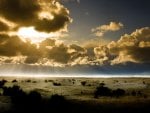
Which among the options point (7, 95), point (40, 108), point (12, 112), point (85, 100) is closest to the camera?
point (12, 112)

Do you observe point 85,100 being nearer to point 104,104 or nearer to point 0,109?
point 104,104

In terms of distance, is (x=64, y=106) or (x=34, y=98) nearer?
(x=64, y=106)

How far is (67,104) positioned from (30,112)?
8.89 metres

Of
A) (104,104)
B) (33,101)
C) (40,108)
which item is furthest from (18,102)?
(104,104)

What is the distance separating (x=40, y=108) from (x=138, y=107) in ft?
52.2

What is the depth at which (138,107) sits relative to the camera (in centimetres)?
5384

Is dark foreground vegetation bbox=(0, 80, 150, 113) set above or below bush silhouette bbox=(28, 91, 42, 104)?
below

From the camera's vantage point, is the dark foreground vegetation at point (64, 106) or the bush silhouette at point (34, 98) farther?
the bush silhouette at point (34, 98)

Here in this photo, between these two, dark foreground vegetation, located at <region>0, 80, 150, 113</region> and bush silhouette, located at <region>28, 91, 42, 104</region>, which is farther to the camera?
bush silhouette, located at <region>28, 91, 42, 104</region>

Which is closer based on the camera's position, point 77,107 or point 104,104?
point 77,107

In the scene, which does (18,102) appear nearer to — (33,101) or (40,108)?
(33,101)

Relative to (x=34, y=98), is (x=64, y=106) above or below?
below

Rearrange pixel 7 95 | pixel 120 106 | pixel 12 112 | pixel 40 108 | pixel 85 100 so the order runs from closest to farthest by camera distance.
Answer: pixel 12 112
pixel 40 108
pixel 120 106
pixel 85 100
pixel 7 95

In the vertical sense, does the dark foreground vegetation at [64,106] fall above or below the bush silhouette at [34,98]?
below
